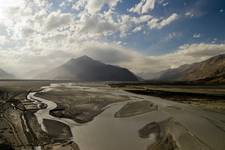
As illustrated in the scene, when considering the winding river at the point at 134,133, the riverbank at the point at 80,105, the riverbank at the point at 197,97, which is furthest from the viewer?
the riverbank at the point at 197,97

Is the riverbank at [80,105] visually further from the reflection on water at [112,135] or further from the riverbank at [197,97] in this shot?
the riverbank at [197,97]

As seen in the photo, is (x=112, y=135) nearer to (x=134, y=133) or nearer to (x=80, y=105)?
(x=134, y=133)

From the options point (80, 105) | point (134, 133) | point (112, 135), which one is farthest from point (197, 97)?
point (112, 135)

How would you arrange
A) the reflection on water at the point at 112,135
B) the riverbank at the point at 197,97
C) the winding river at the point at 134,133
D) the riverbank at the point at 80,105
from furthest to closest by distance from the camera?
the riverbank at the point at 197,97
the riverbank at the point at 80,105
the winding river at the point at 134,133
the reflection on water at the point at 112,135

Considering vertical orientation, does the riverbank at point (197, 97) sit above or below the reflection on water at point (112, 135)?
above

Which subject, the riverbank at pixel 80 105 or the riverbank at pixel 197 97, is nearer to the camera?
the riverbank at pixel 80 105

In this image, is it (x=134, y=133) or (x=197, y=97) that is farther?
(x=197, y=97)

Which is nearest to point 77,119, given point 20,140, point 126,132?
point 126,132

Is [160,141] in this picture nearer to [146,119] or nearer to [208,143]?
[208,143]

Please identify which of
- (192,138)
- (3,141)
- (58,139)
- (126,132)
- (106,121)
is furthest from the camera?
(106,121)

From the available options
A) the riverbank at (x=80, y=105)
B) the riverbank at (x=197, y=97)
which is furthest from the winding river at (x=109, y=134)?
the riverbank at (x=197, y=97)

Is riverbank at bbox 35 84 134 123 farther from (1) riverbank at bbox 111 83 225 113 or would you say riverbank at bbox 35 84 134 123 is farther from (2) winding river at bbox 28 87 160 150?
(1) riverbank at bbox 111 83 225 113
